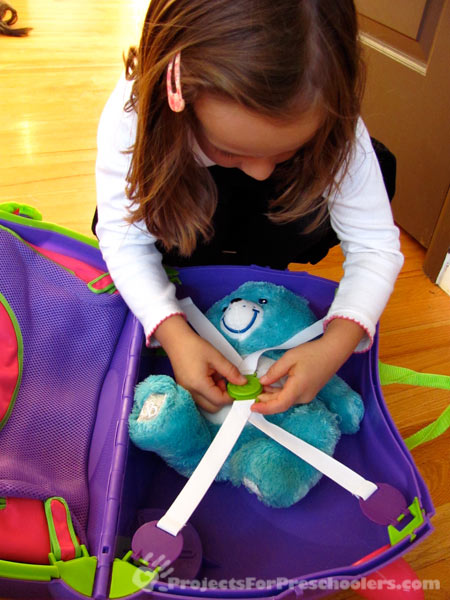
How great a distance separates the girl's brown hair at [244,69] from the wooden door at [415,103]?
0.42 meters

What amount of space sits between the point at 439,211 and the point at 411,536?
0.59m

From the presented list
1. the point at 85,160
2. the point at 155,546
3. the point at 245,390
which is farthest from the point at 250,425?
the point at 85,160

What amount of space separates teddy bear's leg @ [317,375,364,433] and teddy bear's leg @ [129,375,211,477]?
132 millimetres

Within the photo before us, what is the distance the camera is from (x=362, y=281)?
0.58 m

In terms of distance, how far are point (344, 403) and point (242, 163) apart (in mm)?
265

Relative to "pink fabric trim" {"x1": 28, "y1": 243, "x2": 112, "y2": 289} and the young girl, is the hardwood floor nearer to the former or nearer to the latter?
the young girl

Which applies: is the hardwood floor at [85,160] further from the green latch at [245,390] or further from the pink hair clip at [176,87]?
the pink hair clip at [176,87]

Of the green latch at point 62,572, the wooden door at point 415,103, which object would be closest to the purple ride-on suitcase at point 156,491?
the green latch at point 62,572

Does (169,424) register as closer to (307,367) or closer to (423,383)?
(307,367)

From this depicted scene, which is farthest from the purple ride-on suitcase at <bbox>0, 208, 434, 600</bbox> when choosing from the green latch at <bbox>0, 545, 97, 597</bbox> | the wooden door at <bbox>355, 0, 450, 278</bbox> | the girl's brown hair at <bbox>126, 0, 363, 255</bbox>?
the wooden door at <bbox>355, 0, 450, 278</bbox>

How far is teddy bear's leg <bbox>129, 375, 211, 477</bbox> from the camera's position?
0.50 metres

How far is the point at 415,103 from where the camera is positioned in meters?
0.90

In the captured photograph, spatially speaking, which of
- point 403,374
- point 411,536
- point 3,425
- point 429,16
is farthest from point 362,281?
point 429,16

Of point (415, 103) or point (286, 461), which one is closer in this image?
point (286, 461)
